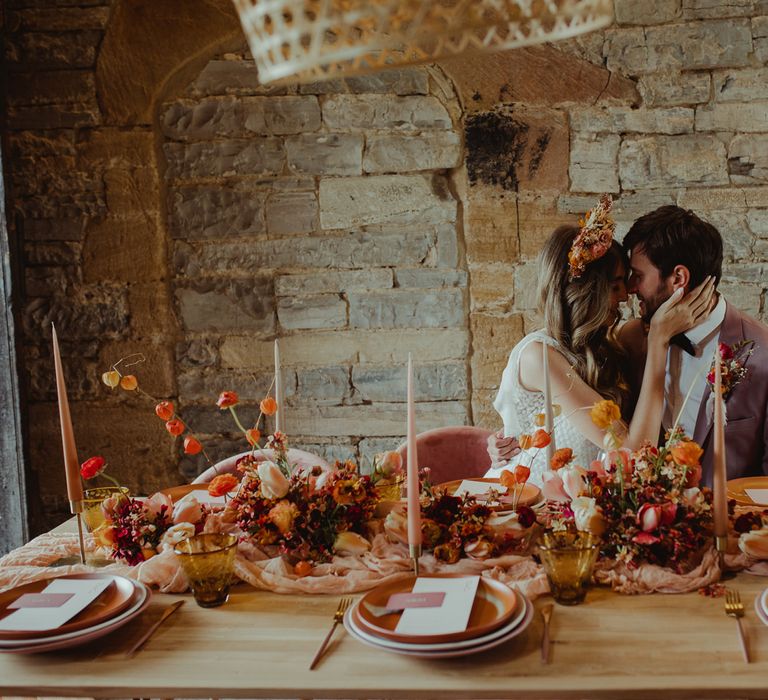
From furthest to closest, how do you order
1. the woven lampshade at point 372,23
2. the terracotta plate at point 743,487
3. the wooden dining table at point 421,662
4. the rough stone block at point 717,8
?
1. the rough stone block at point 717,8
2. the terracotta plate at point 743,487
3. the wooden dining table at point 421,662
4. the woven lampshade at point 372,23

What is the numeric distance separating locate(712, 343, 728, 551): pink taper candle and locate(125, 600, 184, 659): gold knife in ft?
3.41

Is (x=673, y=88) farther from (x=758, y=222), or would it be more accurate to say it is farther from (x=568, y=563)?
(x=568, y=563)

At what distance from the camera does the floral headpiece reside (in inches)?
100

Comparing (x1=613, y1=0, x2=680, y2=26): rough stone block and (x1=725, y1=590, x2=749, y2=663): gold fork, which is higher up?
(x1=613, y1=0, x2=680, y2=26): rough stone block

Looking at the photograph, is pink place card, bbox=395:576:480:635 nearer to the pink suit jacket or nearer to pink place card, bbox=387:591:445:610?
pink place card, bbox=387:591:445:610

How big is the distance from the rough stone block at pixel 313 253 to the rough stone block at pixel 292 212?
0.17 feet

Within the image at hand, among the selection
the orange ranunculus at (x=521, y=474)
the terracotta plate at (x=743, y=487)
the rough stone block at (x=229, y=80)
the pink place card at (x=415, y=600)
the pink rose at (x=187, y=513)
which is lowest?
the terracotta plate at (x=743, y=487)

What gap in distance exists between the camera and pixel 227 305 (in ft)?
12.0

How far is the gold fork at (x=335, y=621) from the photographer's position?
1298 mm

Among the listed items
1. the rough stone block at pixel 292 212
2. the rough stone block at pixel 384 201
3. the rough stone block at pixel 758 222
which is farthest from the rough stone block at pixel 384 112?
the rough stone block at pixel 758 222

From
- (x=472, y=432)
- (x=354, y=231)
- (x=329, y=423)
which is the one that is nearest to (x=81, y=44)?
(x=354, y=231)

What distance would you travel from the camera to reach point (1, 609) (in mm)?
1513

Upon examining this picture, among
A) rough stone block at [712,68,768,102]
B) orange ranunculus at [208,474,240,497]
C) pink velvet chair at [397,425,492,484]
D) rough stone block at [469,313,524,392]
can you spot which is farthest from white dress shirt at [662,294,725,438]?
orange ranunculus at [208,474,240,497]

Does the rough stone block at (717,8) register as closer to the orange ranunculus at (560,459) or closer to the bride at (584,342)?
the bride at (584,342)
